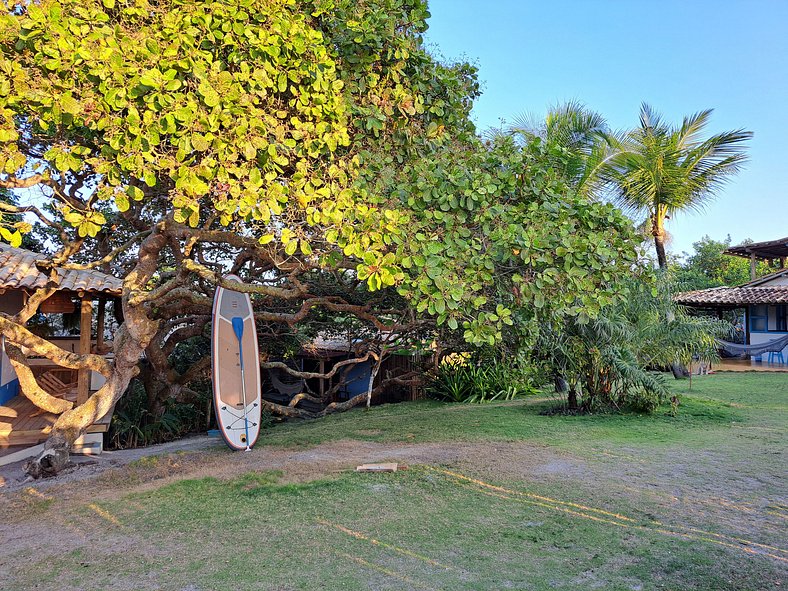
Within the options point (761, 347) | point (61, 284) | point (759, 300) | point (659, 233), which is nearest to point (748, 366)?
point (761, 347)

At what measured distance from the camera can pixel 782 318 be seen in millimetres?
18000

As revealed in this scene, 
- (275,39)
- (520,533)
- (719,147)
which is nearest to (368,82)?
(275,39)

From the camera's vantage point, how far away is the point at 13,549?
4113 mm

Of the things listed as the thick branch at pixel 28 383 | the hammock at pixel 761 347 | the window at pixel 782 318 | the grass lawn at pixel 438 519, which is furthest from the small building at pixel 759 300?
the thick branch at pixel 28 383

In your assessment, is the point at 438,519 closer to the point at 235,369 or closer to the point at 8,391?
the point at 235,369

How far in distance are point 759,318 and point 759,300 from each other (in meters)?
2.00

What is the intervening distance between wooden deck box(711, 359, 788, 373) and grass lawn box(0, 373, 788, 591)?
9.80 meters

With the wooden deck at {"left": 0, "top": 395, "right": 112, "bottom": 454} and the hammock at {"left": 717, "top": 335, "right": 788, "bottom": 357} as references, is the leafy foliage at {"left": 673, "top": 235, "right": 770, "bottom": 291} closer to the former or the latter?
the hammock at {"left": 717, "top": 335, "right": 788, "bottom": 357}

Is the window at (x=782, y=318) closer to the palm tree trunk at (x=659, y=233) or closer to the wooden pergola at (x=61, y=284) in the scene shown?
the palm tree trunk at (x=659, y=233)

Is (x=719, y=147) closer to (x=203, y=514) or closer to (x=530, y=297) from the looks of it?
(x=530, y=297)

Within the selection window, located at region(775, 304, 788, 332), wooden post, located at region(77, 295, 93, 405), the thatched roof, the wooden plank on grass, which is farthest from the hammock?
wooden post, located at region(77, 295, 93, 405)

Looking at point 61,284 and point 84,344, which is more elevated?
point 61,284

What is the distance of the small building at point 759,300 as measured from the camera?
17281mm

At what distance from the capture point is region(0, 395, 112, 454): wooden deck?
7.93 meters
